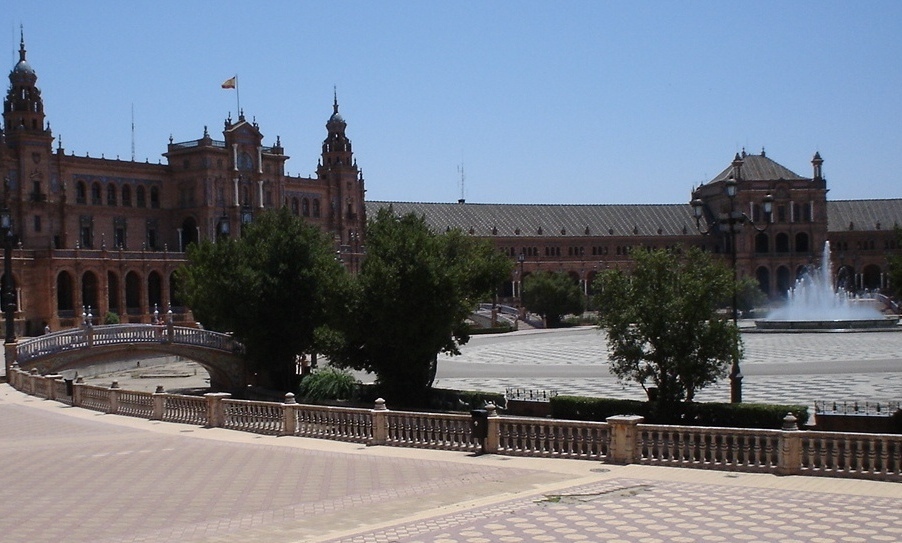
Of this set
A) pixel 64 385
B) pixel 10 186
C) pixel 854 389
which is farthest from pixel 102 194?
pixel 854 389

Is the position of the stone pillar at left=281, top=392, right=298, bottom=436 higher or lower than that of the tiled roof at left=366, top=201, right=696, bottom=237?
lower

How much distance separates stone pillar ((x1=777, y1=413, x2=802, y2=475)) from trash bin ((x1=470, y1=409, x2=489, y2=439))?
6.34m

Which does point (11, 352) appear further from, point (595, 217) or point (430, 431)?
point (595, 217)

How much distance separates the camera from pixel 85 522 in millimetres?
16266

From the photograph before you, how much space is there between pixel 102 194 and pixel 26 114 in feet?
35.0

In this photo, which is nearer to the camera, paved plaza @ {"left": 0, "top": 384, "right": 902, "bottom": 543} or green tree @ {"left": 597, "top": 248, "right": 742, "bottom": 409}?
paved plaza @ {"left": 0, "top": 384, "right": 902, "bottom": 543}

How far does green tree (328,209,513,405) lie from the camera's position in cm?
4041

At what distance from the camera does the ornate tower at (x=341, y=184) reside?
121000 mm

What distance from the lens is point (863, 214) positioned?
14638cm

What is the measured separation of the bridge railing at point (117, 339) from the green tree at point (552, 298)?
176 ft

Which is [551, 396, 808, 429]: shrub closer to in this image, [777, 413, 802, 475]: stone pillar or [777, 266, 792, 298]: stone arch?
[777, 413, 802, 475]: stone pillar

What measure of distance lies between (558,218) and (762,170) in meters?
27.2

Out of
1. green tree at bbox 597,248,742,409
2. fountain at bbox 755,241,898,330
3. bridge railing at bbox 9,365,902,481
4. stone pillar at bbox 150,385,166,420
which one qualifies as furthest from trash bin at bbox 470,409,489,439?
fountain at bbox 755,241,898,330

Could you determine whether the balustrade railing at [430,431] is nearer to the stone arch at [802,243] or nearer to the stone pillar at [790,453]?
the stone pillar at [790,453]
